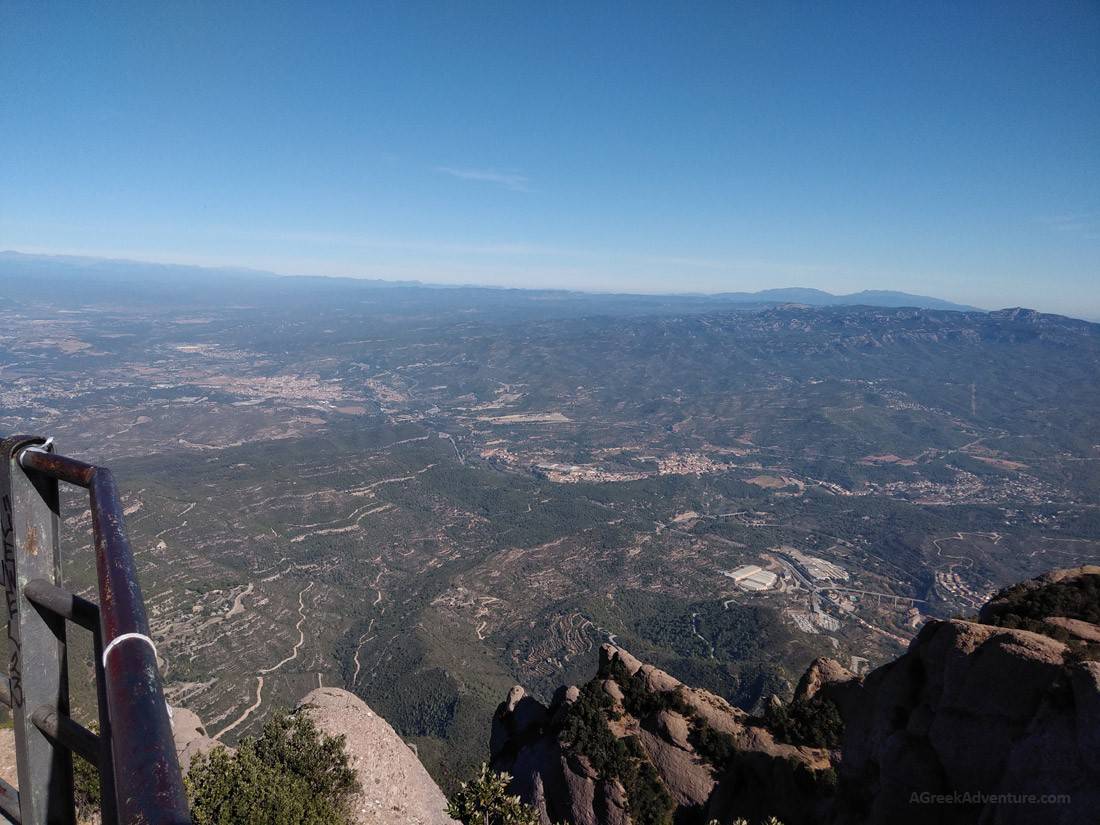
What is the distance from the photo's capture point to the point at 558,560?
112500 millimetres

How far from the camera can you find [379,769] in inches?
917

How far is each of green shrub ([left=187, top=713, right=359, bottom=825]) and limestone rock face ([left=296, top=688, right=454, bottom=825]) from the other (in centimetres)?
97

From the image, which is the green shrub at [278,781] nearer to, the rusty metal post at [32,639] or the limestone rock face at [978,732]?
the rusty metal post at [32,639]

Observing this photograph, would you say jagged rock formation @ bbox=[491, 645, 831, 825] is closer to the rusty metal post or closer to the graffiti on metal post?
the rusty metal post

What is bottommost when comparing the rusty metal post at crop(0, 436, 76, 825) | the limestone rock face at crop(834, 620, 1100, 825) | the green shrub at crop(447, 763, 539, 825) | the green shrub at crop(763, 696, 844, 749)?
the green shrub at crop(763, 696, 844, 749)

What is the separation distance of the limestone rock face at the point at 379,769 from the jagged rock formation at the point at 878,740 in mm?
3962

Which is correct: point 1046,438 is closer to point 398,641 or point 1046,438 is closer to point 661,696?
point 398,641

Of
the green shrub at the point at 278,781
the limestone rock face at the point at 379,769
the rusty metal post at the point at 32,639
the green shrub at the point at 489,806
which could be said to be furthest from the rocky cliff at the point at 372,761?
the rusty metal post at the point at 32,639

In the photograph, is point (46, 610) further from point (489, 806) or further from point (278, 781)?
point (278, 781)

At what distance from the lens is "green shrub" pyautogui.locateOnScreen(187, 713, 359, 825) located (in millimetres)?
16297

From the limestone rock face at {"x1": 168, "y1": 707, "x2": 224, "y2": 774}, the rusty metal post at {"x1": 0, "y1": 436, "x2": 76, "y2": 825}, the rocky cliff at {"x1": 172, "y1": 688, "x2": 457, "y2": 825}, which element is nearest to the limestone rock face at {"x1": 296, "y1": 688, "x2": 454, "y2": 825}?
the rocky cliff at {"x1": 172, "y1": 688, "x2": 457, "y2": 825}

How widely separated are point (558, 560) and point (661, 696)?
287 ft

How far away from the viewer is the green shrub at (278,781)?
53.5ft

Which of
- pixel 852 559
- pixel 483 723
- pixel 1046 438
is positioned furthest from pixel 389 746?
pixel 1046 438
